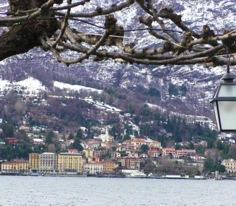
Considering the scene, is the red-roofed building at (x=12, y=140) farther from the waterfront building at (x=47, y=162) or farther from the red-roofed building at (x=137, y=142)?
the red-roofed building at (x=137, y=142)

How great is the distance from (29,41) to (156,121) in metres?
150

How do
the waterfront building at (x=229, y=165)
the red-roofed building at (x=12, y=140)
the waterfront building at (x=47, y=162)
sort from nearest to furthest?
the waterfront building at (x=229, y=165) → the waterfront building at (x=47, y=162) → the red-roofed building at (x=12, y=140)

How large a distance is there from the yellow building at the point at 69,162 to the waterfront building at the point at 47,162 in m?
0.81

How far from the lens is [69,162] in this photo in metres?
129

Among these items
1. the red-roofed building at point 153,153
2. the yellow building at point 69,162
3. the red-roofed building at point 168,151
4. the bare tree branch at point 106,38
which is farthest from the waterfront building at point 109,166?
the bare tree branch at point 106,38

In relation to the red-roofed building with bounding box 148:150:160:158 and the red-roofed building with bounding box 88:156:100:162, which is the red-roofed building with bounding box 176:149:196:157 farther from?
the red-roofed building with bounding box 88:156:100:162

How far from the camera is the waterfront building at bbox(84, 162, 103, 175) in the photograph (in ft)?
427

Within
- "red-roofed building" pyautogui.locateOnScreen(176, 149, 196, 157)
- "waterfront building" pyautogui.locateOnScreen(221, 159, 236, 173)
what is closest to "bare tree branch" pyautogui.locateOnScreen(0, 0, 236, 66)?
"waterfront building" pyautogui.locateOnScreen(221, 159, 236, 173)

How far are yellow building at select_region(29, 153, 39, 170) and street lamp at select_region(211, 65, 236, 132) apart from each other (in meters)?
123

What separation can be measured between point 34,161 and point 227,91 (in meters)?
123

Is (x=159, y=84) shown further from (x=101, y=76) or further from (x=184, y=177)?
(x=184, y=177)

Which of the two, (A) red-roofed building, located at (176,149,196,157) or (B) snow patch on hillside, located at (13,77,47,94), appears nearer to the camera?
(A) red-roofed building, located at (176,149,196,157)

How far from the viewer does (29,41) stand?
5477 millimetres

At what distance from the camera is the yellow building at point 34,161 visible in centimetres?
12656
